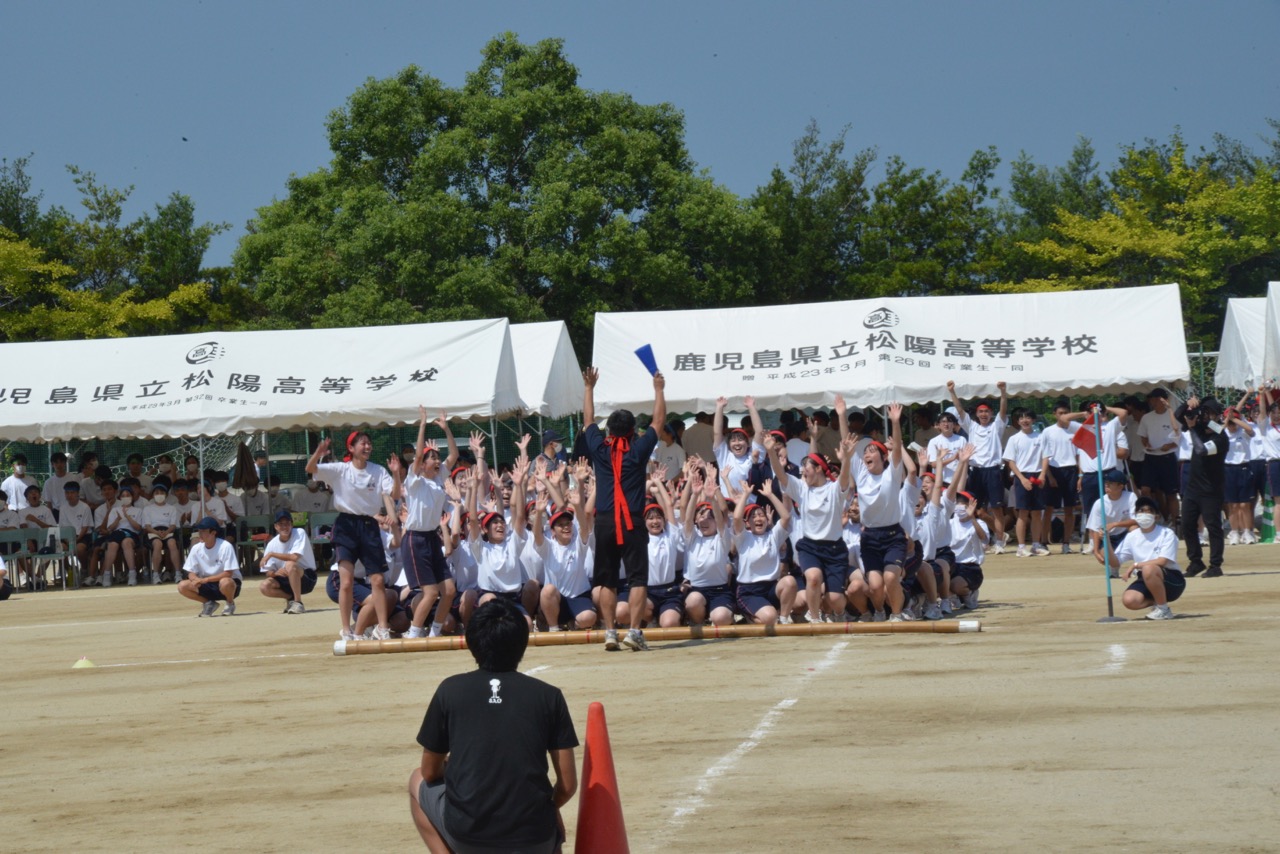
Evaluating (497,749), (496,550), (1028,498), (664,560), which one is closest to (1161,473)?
(1028,498)

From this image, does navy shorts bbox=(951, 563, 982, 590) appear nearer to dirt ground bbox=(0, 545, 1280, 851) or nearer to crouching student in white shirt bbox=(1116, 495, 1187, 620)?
dirt ground bbox=(0, 545, 1280, 851)

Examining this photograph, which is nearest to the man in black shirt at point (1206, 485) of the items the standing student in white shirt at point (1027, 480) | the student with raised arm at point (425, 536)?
the standing student in white shirt at point (1027, 480)

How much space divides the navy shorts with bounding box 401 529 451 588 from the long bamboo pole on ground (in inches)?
20.3

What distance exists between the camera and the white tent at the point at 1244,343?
2436 centimetres

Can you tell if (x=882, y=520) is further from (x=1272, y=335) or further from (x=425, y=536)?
(x=1272, y=335)

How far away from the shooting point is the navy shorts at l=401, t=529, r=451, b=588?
13.4 metres

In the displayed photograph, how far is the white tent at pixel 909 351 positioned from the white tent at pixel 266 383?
2.10 metres

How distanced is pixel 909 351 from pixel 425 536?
10035 millimetres

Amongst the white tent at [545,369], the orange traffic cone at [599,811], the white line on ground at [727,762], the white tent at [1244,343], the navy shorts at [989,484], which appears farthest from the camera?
the white tent at [545,369]

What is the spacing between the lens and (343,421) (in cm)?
2309

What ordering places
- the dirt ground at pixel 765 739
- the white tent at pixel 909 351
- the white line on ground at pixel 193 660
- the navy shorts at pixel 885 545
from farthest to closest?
1. the white tent at pixel 909 351
2. the white line on ground at pixel 193 660
3. the navy shorts at pixel 885 545
4. the dirt ground at pixel 765 739

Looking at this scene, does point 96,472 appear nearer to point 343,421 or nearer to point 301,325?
point 343,421

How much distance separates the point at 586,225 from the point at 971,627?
2955 cm

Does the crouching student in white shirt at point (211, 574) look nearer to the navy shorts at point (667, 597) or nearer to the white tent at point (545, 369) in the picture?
the navy shorts at point (667, 597)
